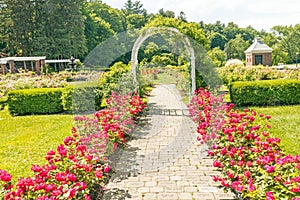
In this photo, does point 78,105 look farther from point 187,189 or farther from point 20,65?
point 20,65

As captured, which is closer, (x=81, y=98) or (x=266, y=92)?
(x=266, y=92)

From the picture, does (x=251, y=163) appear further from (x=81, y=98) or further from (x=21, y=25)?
(x=21, y=25)

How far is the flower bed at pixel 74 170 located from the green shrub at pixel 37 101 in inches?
167

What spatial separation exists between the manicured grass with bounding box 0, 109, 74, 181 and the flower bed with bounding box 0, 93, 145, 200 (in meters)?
0.92

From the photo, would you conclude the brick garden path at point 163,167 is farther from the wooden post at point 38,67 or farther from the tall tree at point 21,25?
the tall tree at point 21,25

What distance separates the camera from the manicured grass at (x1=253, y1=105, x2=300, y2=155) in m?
5.19

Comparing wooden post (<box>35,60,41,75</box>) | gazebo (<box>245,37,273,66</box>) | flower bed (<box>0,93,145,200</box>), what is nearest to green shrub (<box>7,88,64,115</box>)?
flower bed (<box>0,93,145,200</box>)

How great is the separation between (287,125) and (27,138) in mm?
5885

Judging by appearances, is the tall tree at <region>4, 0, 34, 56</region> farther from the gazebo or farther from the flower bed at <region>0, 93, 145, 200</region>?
the flower bed at <region>0, 93, 145, 200</region>

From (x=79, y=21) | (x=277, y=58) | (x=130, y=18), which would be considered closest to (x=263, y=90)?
(x=277, y=58)

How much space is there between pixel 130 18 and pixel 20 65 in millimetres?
21241

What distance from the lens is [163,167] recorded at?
464 cm

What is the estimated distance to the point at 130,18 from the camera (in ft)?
164

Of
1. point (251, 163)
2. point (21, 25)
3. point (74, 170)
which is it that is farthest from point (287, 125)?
point (21, 25)
